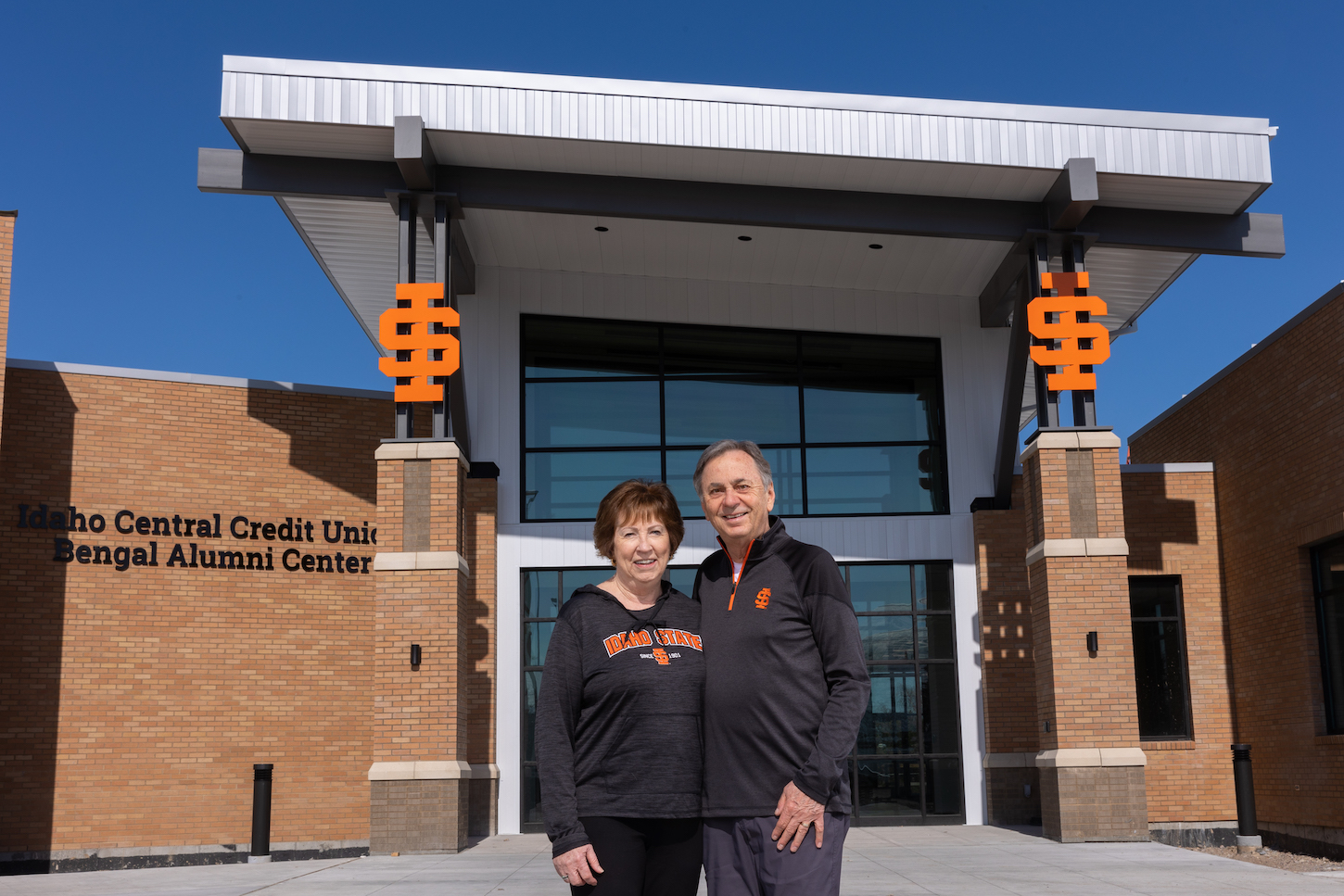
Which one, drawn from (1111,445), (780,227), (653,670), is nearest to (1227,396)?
(1111,445)

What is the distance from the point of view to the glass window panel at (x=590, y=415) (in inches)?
632

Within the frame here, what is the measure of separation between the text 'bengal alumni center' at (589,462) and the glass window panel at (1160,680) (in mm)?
49

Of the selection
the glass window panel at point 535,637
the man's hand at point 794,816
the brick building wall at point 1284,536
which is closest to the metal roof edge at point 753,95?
the brick building wall at point 1284,536

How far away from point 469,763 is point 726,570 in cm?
1181

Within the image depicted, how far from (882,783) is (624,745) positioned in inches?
508

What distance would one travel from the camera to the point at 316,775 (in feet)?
49.3

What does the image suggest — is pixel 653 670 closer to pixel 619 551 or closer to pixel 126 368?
pixel 619 551

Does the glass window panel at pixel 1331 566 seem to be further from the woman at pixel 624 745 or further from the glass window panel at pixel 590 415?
the woman at pixel 624 745

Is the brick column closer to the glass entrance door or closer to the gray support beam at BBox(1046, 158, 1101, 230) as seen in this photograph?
the glass entrance door

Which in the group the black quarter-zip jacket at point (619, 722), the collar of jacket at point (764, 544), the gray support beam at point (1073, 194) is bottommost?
the black quarter-zip jacket at point (619, 722)

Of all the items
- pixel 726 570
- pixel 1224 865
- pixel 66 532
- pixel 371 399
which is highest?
pixel 371 399

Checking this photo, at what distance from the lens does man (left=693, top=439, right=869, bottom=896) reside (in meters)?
3.36

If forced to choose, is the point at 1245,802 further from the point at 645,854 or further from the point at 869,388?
the point at 645,854

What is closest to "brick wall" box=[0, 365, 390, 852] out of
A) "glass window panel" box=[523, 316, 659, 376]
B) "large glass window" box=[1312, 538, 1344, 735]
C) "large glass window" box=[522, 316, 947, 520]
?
"glass window panel" box=[523, 316, 659, 376]
